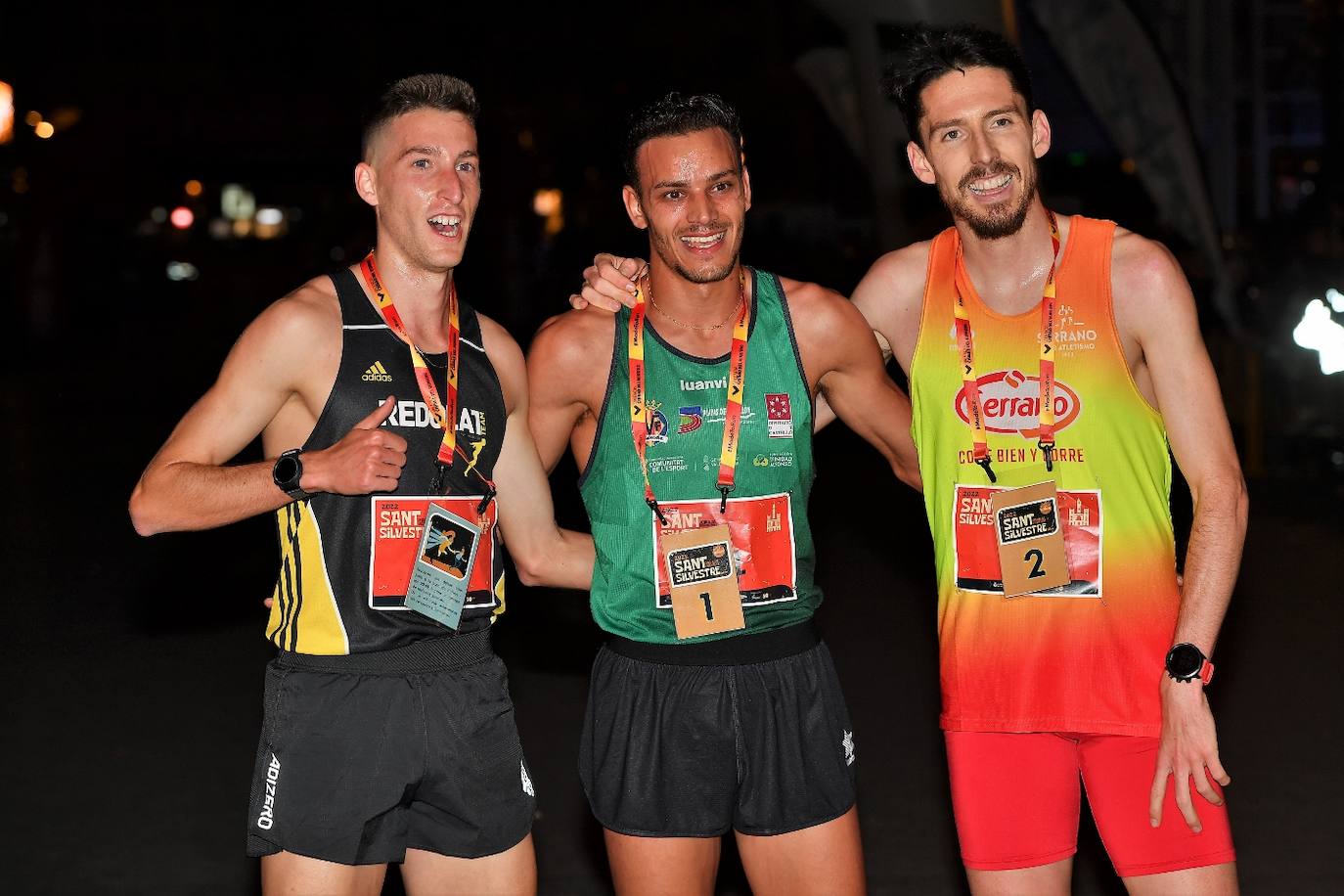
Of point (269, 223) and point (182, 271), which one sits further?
point (269, 223)

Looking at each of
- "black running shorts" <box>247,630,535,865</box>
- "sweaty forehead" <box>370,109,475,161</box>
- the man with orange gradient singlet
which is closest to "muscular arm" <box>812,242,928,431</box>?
the man with orange gradient singlet

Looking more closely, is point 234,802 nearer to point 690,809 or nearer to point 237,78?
point 690,809

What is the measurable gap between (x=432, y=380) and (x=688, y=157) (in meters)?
0.85

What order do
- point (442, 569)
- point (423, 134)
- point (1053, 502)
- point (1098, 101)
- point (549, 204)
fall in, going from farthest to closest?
point (549, 204) < point (1098, 101) < point (423, 134) < point (442, 569) < point (1053, 502)

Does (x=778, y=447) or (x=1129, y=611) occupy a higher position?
(x=778, y=447)

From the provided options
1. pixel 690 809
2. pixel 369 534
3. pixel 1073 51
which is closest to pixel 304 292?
pixel 369 534

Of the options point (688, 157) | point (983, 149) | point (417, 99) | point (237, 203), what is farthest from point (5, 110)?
point (237, 203)

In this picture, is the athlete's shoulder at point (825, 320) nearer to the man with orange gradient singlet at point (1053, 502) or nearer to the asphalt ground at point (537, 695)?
the man with orange gradient singlet at point (1053, 502)

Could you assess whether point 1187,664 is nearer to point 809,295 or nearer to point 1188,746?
point 1188,746

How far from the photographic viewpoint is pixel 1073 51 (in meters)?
19.6

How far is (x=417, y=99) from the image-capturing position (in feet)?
12.7

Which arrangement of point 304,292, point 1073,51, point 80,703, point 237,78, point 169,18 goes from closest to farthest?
point 304,292, point 80,703, point 1073,51, point 237,78, point 169,18

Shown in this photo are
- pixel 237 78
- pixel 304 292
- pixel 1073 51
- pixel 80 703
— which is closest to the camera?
pixel 304 292

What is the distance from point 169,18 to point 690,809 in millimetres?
62480
